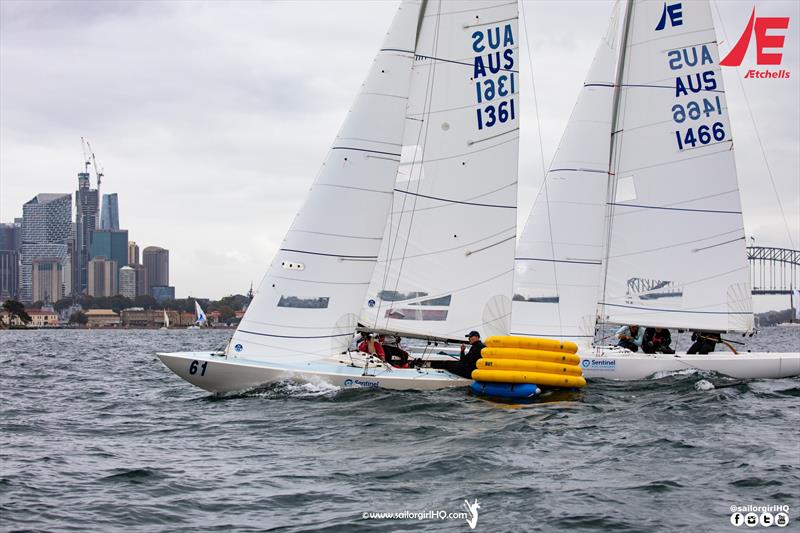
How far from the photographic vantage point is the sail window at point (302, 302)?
48.1 ft

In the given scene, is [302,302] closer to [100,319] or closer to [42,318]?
[100,319]

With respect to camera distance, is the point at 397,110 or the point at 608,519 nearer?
the point at 608,519

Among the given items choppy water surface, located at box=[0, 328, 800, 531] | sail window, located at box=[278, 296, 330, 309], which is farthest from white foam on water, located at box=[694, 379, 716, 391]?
sail window, located at box=[278, 296, 330, 309]

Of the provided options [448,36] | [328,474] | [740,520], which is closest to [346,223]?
[448,36]

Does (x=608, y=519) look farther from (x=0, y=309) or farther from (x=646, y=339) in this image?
(x=0, y=309)

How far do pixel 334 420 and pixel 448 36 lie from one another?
7171 millimetres

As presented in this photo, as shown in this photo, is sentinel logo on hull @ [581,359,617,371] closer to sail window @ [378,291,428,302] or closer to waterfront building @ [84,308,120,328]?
sail window @ [378,291,428,302]

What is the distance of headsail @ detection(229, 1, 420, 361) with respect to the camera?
14727 mm

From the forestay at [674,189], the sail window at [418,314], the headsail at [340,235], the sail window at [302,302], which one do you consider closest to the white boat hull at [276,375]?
the headsail at [340,235]

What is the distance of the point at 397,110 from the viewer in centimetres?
1567

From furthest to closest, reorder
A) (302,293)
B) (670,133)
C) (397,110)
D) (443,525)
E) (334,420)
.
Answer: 1. (670,133)
2. (397,110)
3. (302,293)
4. (334,420)
5. (443,525)

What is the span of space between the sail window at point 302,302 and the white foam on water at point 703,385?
258 inches

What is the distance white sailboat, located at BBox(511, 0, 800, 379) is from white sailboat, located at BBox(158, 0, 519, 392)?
348 cm

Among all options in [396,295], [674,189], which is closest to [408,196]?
[396,295]
